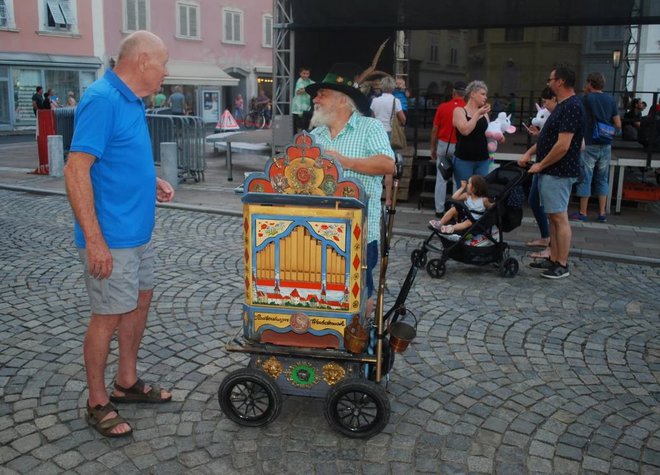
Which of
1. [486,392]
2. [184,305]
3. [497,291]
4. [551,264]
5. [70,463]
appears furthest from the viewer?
[551,264]

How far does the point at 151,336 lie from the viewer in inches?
188

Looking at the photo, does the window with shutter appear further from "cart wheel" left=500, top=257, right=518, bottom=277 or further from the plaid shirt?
the plaid shirt

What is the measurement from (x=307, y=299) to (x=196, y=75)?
1277 inches

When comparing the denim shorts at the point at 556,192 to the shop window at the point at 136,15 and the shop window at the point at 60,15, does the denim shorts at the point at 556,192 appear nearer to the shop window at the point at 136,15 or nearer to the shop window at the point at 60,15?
the shop window at the point at 60,15

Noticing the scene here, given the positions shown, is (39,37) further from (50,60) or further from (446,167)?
(446,167)

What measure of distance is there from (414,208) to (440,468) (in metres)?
6.91

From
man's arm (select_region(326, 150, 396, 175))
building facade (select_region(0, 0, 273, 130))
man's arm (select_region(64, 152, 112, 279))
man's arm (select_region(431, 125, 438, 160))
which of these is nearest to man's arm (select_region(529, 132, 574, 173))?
man's arm (select_region(431, 125, 438, 160))

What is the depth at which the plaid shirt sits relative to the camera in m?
3.68

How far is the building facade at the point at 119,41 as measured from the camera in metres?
27.3

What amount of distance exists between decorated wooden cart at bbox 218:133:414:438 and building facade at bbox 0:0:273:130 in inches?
1010

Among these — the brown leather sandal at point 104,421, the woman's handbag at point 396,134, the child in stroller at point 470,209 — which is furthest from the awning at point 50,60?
the brown leather sandal at point 104,421

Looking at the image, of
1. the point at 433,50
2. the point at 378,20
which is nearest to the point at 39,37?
the point at 433,50

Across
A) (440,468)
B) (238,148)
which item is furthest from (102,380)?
(238,148)

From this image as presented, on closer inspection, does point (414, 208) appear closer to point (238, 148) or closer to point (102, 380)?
point (238, 148)
